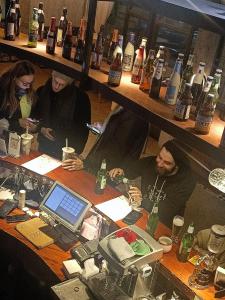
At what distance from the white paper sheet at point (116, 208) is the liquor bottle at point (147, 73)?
46.2 inches

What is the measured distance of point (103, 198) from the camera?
356cm

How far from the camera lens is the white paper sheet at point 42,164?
3.80m

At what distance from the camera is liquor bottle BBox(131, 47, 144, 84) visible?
2.94m

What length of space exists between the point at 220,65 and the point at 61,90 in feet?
6.14

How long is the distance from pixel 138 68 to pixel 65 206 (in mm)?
1301

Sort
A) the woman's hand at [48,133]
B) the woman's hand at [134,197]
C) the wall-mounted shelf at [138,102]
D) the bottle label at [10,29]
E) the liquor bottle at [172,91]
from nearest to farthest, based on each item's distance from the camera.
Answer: the wall-mounted shelf at [138,102]
the liquor bottle at [172,91]
the bottle label at [10,29]
the woman's hand at [134,197]
the woman's hand at [48,133]

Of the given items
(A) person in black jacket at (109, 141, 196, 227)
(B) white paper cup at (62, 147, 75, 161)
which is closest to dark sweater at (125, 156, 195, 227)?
(A) person in black jacket at (109, 141, 196, 227)

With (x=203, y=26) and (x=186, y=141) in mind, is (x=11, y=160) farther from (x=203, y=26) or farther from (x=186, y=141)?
(x=203, y=26)

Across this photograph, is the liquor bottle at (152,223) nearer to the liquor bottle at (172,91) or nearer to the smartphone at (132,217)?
the smartphone at (132,217)

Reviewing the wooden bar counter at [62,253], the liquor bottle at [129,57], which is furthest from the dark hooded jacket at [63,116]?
the liquor bottle at [129,57]

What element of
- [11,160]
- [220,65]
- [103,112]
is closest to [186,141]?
[220,65]

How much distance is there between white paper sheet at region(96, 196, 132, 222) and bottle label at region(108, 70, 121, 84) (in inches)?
48.0

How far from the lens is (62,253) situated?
312cm

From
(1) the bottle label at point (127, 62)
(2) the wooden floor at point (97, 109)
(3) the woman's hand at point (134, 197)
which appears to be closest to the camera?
(1) the bottle label at point (127, 62)
